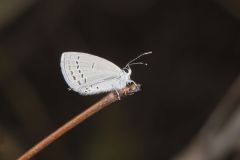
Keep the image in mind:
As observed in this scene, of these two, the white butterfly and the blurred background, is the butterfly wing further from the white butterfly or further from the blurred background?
the blurred background

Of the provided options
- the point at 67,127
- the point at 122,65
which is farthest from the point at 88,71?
the point at 122,65

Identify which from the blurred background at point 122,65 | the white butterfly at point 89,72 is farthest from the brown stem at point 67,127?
the blurred background at point 122,65

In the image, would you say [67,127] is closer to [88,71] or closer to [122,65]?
[88,71]

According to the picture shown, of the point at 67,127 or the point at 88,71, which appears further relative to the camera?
the point at 88,71

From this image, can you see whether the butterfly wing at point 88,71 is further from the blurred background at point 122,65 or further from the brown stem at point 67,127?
the blurred background at point 122,65

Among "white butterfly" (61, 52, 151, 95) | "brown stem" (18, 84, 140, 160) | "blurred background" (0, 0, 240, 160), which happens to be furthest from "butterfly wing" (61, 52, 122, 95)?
"blurred background" (0, 0, 240, 160)

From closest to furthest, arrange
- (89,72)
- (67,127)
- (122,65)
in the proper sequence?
(67,127), (89,72), (122,65)

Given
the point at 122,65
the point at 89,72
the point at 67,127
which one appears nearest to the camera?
the point at 67,127

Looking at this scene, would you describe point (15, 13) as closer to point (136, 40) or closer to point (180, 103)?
point (136, 40)
